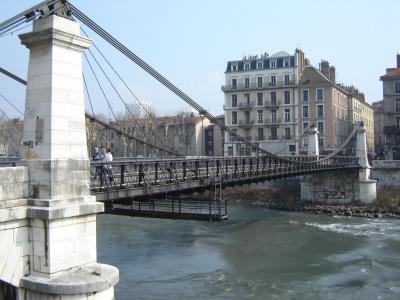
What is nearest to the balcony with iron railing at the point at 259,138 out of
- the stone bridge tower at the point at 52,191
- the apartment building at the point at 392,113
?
the apartment building at the point at 392,113

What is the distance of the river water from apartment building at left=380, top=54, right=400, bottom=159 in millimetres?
25700

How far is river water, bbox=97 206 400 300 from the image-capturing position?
17281 mm

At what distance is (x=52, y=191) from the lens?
901 cm

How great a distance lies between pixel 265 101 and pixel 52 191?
183 feet

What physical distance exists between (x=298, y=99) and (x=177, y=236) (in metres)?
39.0

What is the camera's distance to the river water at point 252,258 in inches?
680

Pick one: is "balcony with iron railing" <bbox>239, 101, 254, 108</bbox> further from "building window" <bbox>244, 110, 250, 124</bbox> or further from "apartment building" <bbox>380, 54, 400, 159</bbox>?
"apartment building" <bbox>380, 54, 400, 159</bbox>

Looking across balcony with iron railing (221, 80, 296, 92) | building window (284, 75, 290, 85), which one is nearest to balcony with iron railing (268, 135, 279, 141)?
balcony with iron railing (221, 80, 296, 92)

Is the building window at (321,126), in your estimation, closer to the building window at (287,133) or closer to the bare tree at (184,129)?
the building window at (287,133)

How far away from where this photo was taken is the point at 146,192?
50.7 feet

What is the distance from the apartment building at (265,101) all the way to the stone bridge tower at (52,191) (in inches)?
2047

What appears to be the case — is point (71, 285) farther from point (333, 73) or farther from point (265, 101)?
point (333, 73)

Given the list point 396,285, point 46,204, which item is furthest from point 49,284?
point 396,285

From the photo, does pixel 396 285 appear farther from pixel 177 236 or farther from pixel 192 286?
pixel 177 236
